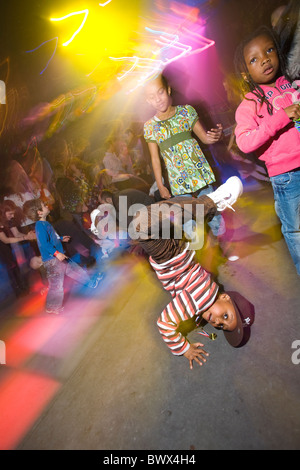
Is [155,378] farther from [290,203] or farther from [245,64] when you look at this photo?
[245,64]

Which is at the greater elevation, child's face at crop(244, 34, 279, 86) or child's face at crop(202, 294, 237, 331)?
child's face at crop(244, 34, 279, 86)

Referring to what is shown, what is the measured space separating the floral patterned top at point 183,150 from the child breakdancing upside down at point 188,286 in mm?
821

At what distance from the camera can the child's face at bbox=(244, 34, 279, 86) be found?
1744mm

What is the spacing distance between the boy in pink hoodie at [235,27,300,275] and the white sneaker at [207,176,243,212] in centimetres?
31

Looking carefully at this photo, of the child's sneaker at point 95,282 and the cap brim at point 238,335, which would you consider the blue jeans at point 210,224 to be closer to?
the cap brim at point 238,335

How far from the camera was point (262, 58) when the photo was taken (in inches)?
69.2

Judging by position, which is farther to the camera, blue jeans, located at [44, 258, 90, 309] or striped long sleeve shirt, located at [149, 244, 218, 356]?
blue jeans, located at [44, 258, 90, 309]

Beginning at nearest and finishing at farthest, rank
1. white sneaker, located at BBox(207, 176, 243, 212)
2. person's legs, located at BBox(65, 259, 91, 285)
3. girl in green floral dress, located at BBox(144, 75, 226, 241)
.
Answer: white sneaker, located at BBox(207, 176, 243, 212) → girl in green floral dress, located at BBox(144, 75, 226, 241) → person's legs, located at BBox(65, 259, 91, 285)

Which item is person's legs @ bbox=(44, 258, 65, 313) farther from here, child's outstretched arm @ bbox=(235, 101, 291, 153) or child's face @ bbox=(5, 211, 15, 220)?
child's outstretched arm @ bbox=(235, 101, 291, 153)

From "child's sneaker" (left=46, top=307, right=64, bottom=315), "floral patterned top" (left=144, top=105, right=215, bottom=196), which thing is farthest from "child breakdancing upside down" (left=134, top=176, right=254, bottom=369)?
"child's sneaker" (left=46, top=307, right=64, bottom=315)

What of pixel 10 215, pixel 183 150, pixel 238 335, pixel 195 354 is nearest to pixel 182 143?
pixel 183 150

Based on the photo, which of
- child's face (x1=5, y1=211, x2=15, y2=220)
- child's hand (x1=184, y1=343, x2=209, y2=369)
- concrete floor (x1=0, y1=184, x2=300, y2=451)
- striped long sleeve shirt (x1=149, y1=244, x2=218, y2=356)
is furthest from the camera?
child's face (x1=5, y1=211, x2=15, y2=220)
